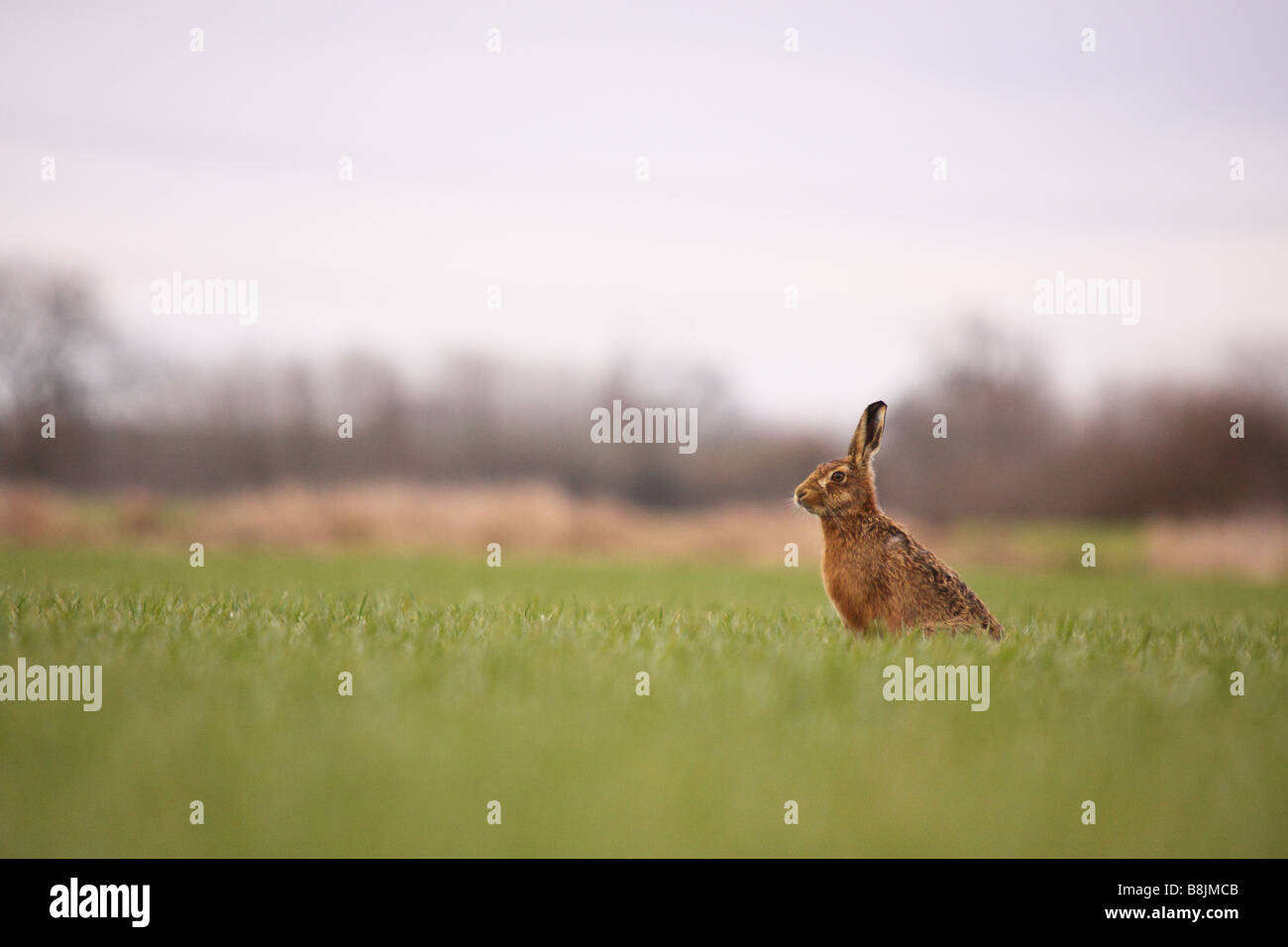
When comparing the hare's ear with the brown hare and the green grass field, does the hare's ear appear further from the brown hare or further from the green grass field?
the green grass field

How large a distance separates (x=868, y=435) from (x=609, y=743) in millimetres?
3104

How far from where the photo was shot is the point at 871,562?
5.99 metres

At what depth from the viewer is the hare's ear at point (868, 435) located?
5977 millimetres

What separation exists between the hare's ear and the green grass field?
1.16 m

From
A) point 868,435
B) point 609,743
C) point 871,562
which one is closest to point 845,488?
point 868,435

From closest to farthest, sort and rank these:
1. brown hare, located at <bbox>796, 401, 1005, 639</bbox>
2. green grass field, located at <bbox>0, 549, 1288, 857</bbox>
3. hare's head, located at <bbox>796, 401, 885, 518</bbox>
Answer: green grass field, located at <bbox>0, 549, 1288, 857</bbox>, brown hare, located at <bbox>796, 401, 1005, 639</bbox>, hare's head, located at <bbox>796, 401, 885, 518</bbox>

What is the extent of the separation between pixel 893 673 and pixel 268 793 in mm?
3051

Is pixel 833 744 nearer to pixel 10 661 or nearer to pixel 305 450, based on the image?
pixel 10 661

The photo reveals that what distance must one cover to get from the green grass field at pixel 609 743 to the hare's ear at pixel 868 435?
3.80ft

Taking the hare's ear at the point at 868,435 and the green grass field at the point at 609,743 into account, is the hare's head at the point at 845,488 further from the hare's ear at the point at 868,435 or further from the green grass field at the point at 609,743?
the green grass field at the point at 609,743

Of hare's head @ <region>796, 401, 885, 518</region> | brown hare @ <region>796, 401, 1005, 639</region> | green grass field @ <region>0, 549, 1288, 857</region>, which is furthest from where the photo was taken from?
hare's head @ <region>796, 401, 885, 518</region>

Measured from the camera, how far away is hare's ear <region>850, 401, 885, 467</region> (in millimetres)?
5977

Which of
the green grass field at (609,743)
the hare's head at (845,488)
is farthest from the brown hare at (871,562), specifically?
the green grass field at (609,743)

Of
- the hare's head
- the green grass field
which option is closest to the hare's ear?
the hare's head
